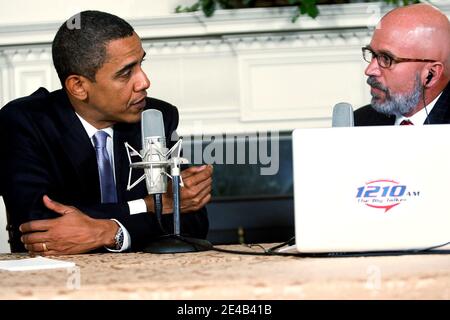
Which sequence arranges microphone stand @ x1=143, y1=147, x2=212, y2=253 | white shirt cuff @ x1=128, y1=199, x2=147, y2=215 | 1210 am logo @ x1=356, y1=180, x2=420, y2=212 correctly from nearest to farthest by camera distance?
1210 am logo @ x1=356, y1=180, x2=420, y2=212 → microphone stand @ x1=143, y1=147, x2=212, y2=253 → white shirt cuff @ x1=128, y1=199, x2=147, y2=215

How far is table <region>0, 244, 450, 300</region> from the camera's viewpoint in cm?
140

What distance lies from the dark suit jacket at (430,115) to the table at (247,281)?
3.36 ft

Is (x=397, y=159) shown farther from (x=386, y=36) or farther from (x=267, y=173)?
(x=267, y=173)

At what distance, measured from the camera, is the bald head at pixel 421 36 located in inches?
104

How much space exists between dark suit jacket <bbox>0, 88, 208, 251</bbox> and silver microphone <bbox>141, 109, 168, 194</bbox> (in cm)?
32

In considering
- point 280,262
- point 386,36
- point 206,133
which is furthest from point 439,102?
point 206,133

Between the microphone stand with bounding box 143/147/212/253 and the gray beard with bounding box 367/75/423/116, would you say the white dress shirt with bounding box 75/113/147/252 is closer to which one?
the microphone stand with bounding box 143/147/212/253

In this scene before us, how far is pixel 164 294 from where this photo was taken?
1403 millimetres

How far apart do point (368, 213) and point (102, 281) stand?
0.55m

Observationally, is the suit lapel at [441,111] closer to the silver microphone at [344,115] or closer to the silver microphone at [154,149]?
the silver microphone at [344,115]

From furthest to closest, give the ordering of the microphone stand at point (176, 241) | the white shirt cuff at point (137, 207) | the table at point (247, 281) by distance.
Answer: the white shirt cuff at point (137, 207) → the microphone stand at point (176, 241) → the table at point (247, 281)

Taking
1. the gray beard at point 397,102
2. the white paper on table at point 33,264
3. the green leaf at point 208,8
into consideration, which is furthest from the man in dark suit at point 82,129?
the green leaf at point 208,8

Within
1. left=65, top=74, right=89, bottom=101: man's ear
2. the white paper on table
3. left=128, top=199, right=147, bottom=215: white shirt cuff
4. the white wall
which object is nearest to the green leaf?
the white wall

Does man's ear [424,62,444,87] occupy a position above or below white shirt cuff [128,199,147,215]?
above
